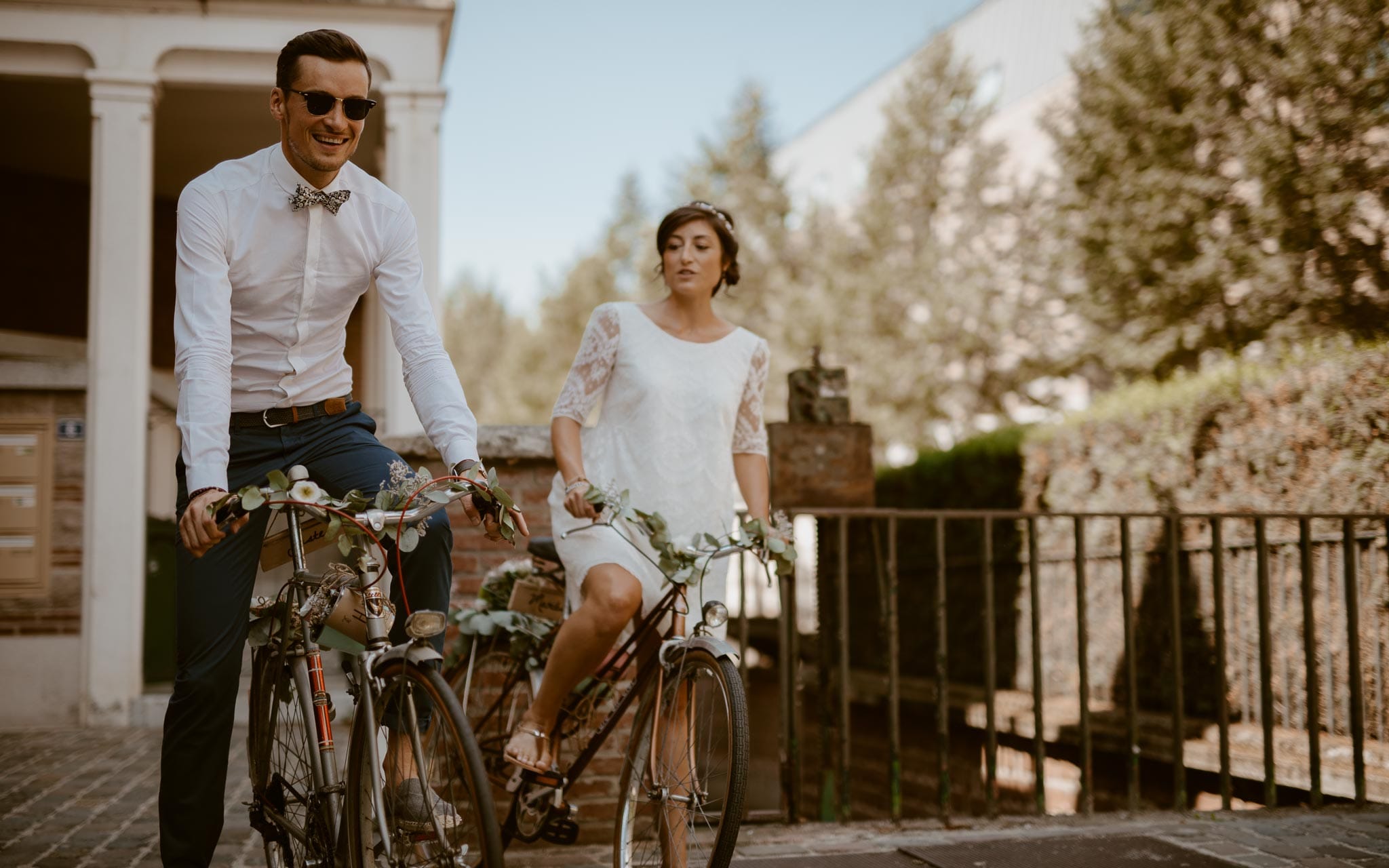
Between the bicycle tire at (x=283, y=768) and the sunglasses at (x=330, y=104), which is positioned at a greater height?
the sunglasses at (x=330, y=104)

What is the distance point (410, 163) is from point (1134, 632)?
572 centimetres

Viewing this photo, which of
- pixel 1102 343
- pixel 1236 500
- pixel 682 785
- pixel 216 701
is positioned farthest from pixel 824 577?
pixel 1102 343

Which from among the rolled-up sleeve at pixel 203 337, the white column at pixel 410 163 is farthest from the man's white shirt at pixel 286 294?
the white column at pixel 410 163

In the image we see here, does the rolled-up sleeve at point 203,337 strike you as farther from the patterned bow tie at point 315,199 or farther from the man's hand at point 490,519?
the man's hand at point 490,519

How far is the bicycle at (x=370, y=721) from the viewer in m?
2.45

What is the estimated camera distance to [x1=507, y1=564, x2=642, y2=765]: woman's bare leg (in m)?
3.56

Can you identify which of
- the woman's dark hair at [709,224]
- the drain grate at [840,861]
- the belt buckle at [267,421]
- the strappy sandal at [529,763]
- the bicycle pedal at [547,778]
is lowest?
the drain grate at [840,861]

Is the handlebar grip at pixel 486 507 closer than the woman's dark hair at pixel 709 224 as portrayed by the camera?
Yes

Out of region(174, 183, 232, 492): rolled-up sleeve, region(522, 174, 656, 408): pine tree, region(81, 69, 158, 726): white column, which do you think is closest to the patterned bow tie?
region(174, 183, 232, 492): rolled-up sleeve

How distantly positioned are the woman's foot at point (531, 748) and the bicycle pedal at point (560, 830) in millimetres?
188

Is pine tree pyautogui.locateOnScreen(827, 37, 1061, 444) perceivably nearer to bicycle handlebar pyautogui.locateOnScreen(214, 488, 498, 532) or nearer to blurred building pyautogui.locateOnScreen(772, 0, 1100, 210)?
blurred building pyautogui.locateOnScreen(772, 0, 1100, 210)

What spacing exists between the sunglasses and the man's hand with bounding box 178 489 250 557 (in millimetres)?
953

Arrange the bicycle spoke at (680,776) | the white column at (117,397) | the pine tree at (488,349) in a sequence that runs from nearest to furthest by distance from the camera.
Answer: the bicycle spoke at (680,776)
the white column at (117,397)
the pine tree at (488,349)

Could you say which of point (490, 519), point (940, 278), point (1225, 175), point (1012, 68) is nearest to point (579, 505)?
point (490, 519)
